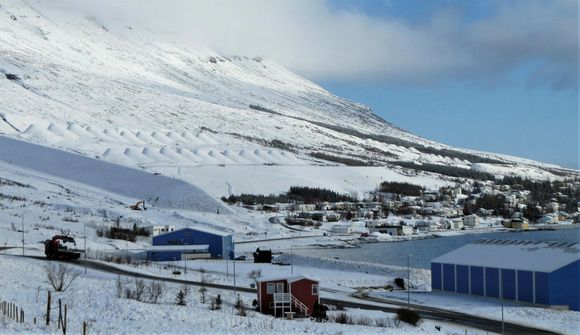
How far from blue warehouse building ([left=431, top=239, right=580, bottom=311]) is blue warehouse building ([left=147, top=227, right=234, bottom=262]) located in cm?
1757

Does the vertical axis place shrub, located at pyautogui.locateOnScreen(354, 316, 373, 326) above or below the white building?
below

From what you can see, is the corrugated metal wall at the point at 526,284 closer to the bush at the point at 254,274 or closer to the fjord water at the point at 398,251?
the bush at the point at 254,274

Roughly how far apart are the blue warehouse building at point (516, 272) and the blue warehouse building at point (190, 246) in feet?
57.6

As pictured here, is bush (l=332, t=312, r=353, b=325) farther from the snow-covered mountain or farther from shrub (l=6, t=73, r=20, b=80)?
shrub (l=6, t=73, r=20, b=80)

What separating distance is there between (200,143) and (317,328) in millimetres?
117875

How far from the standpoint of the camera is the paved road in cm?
2264

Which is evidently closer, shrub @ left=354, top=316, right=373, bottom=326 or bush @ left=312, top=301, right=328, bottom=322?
shrub @ left=354, top=316, right=373, bottom=326

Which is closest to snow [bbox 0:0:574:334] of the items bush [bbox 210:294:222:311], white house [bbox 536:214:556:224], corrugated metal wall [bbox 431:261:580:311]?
bush [bbox 210:294:222:311]

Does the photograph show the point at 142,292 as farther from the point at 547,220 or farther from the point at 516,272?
the point at 547,220

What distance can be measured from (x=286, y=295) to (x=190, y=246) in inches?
908

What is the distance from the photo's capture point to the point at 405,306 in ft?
89.2

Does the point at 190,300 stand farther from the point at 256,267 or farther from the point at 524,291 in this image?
the point at 256,267

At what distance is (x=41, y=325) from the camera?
17.1m

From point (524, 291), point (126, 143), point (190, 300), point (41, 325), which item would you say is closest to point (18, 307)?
point (41, 325)
